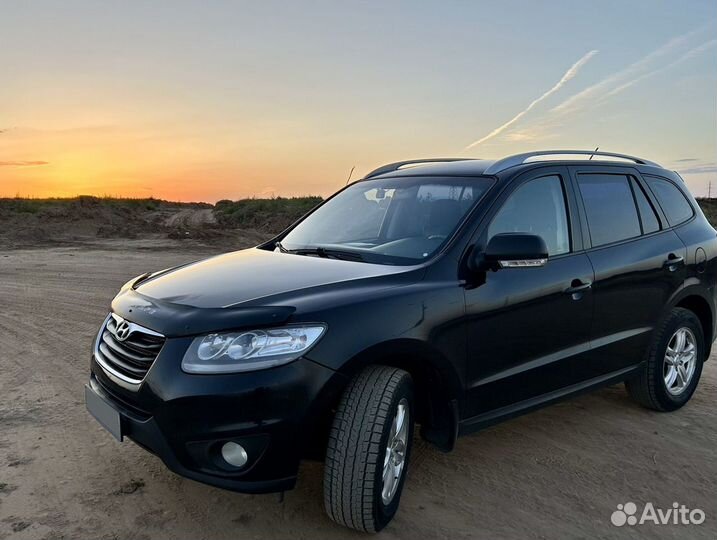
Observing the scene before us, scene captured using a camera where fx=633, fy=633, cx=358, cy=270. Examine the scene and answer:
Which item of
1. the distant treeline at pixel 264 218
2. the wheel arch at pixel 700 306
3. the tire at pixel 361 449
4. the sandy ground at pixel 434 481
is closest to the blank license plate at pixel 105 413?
the sandy ground at pixel 434 481

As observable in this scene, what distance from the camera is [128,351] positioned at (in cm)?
298

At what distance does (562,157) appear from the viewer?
418cm

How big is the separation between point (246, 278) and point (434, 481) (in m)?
1.55

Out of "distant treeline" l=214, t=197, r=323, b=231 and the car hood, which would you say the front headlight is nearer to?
the car hood

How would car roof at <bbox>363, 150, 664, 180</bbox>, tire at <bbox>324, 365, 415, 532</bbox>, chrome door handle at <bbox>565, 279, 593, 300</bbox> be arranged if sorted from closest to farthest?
tire at <bbox>324, 365, 415, 532</bbox>
chrome door handle at <bbox>565, 279, 593, 300</bbox>
car roof at <bbox>363, 150, 664, 180</bbox>

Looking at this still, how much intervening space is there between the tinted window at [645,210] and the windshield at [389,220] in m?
1.49

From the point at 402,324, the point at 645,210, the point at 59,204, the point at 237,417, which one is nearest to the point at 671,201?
the point at 645,210

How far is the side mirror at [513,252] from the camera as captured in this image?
320cm

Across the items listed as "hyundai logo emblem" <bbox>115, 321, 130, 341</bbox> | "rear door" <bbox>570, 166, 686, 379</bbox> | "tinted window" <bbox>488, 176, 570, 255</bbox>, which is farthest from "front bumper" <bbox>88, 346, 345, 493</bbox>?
"rear door" <bbox>570, 166, 686, 379</bbox>

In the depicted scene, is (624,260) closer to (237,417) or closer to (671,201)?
(671,201)

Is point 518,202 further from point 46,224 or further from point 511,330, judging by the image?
point 46,224

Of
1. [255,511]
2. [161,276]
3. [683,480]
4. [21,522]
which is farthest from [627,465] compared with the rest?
[21,522]

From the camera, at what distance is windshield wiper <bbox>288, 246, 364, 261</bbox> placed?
140 inches

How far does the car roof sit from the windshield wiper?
870 millimetres
